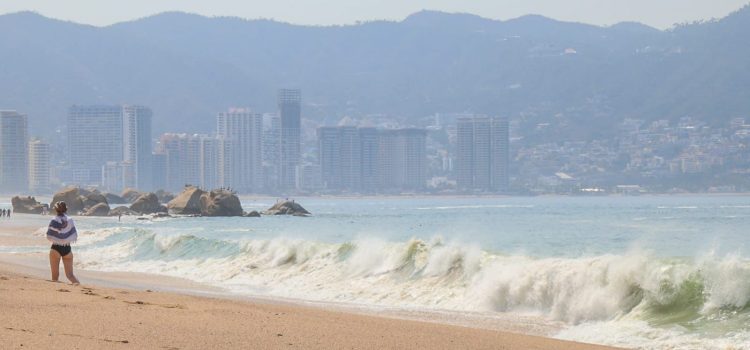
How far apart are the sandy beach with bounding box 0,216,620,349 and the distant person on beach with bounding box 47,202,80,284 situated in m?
2.25

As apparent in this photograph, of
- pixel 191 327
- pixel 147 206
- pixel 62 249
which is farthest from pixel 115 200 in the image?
pixel 191 327

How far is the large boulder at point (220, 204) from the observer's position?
286 feet

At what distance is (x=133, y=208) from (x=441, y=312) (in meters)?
81.6

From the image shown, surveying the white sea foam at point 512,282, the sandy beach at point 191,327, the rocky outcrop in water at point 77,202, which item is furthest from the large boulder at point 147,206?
the sandy beach at point 191,327

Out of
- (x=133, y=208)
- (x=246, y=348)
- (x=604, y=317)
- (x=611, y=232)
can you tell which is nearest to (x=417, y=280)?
(x=604, y=317)

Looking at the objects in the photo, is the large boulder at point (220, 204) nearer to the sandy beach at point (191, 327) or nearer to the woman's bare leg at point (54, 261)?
the woman's bare leg at point (54, 261)

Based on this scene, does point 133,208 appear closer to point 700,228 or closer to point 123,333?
point 700,228

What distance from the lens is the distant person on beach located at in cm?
1873

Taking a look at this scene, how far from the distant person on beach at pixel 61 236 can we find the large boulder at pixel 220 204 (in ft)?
223

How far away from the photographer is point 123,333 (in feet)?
38.8

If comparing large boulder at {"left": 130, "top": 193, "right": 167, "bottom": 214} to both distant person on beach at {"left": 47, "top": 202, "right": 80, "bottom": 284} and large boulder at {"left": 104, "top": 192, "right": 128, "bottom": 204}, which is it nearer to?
large boulder at {"left": 104, "top": 192, "right": 128, "bottom": 204}

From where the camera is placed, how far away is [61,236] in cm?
1897

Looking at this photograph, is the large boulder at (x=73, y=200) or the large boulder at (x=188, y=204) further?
the large boulder at (x=73, y=200)

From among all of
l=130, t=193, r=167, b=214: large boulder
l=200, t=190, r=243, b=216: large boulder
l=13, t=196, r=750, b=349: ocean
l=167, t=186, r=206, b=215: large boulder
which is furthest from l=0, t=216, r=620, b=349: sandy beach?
l=130, t=193, r=167, b=214: large boulder
